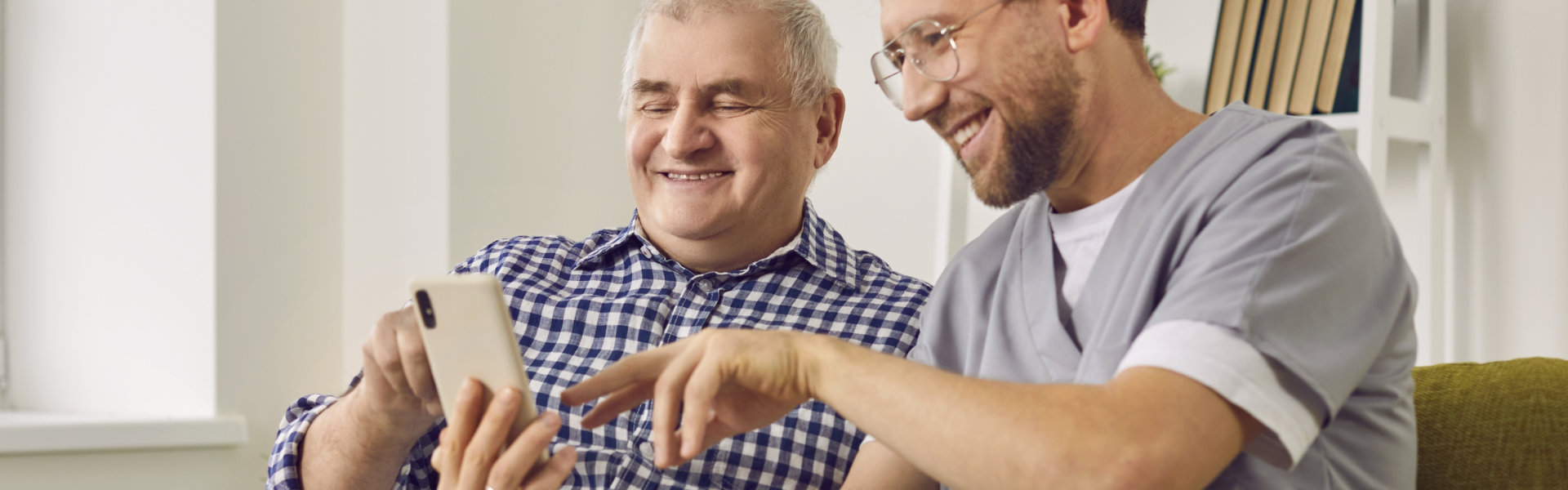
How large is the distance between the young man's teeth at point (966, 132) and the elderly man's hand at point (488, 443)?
1.40ft

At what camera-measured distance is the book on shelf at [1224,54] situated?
1800mm

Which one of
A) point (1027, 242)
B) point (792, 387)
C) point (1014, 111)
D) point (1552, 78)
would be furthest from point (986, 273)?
point (1552, 78)

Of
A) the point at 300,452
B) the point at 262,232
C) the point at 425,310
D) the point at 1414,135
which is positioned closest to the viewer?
the point at 425,310

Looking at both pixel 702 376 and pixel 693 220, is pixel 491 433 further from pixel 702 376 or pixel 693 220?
pixel 693 220

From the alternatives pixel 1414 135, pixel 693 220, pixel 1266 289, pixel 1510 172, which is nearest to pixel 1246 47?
pixel 1414 135

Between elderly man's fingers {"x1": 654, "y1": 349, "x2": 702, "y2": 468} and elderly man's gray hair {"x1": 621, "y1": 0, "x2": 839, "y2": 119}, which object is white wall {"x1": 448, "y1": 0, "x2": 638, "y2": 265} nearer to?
elderly man's gray hair {"x1": 621, "y1": 0, "x2": 839, "y2": 119}

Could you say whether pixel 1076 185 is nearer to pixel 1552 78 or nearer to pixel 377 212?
pixel 1552 78

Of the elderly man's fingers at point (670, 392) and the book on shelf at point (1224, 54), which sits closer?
the elderly man's fingers at point (670, 392)

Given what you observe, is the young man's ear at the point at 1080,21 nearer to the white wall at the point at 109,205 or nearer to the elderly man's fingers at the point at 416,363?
the elderly man's fingers at the point at 416,363

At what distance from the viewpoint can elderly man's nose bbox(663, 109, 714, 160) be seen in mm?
1460

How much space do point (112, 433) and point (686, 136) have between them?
105 centimetres

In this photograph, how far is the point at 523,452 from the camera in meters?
0.92

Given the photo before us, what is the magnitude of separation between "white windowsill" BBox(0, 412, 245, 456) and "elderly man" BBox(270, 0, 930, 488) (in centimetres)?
59

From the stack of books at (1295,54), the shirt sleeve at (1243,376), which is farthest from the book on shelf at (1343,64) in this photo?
the shirt sleeve at (1243,376)
